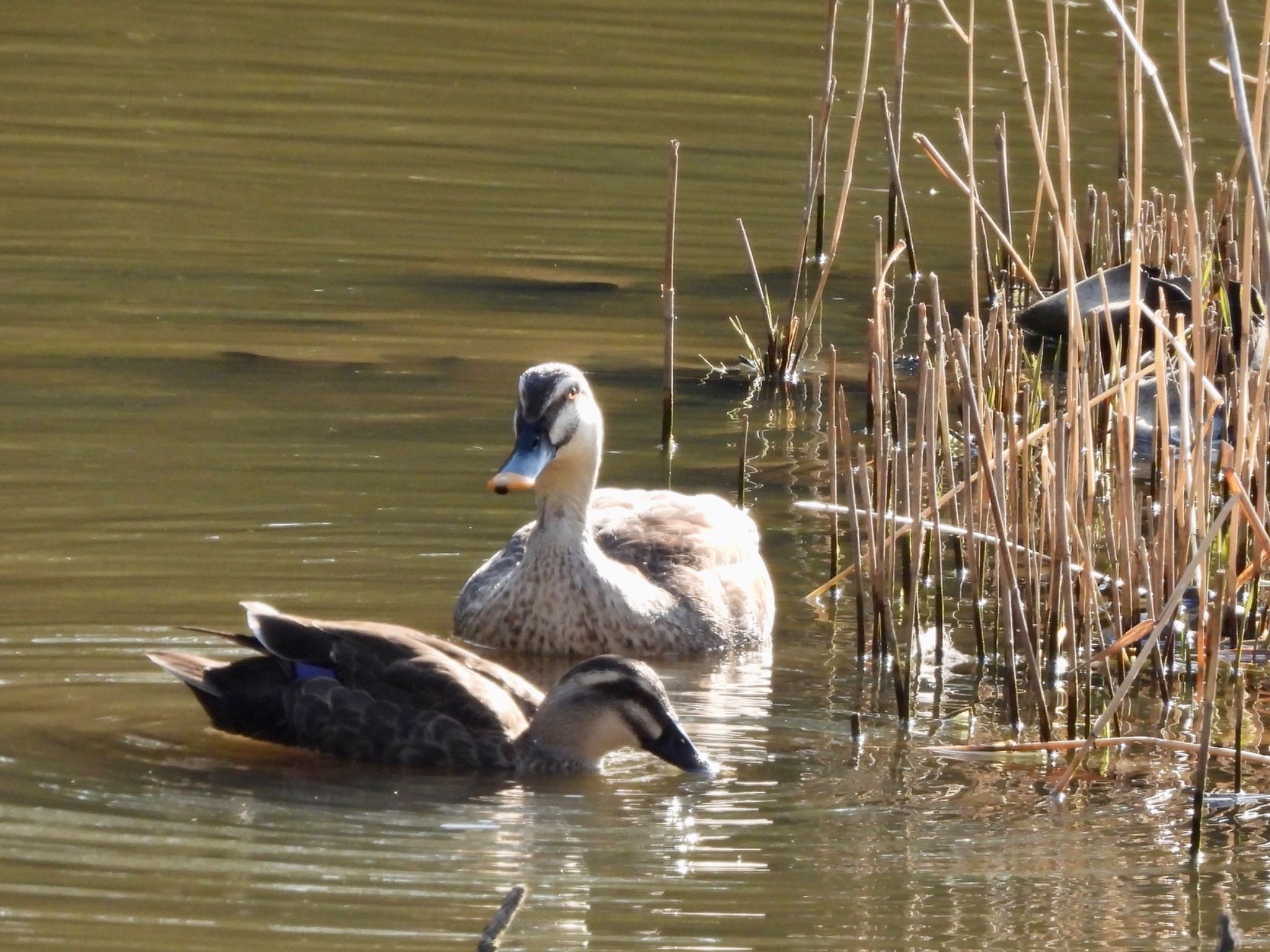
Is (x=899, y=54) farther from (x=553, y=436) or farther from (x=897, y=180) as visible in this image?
(x=553, y=436)

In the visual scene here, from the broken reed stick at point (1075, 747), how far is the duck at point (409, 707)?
2.47 feet

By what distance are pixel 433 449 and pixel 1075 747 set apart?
3.86 m

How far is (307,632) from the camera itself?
23.5ft

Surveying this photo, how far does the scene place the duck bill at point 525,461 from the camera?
26.0 feet

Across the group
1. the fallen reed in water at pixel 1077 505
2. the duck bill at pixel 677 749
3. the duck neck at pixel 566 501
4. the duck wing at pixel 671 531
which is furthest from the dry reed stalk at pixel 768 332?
the duck bill at pixel 677 749

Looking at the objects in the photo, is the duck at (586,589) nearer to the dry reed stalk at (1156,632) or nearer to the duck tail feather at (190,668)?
the duck tail feather at (190,668)

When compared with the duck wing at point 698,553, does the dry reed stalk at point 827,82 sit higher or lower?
higher

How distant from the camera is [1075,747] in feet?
23.3

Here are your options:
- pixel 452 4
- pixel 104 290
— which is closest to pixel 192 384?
pixel 104 290

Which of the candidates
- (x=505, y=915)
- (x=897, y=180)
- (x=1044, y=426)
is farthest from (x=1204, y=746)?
(x=897, y=180)

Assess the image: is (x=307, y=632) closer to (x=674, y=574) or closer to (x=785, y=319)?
(x=674, y=574)

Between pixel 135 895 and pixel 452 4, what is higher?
pixel 452 4

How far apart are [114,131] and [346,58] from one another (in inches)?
119

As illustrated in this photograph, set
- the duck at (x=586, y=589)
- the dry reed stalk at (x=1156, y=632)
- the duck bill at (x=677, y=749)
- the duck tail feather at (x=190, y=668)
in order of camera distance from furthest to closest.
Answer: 1. the duck at (x=586, y=589)
2. the duck tail feather at (x=190, y=668)
3. the duck bill at (x=677, y=749)
4. the dry reed stalk at (x=1156, y=632)
